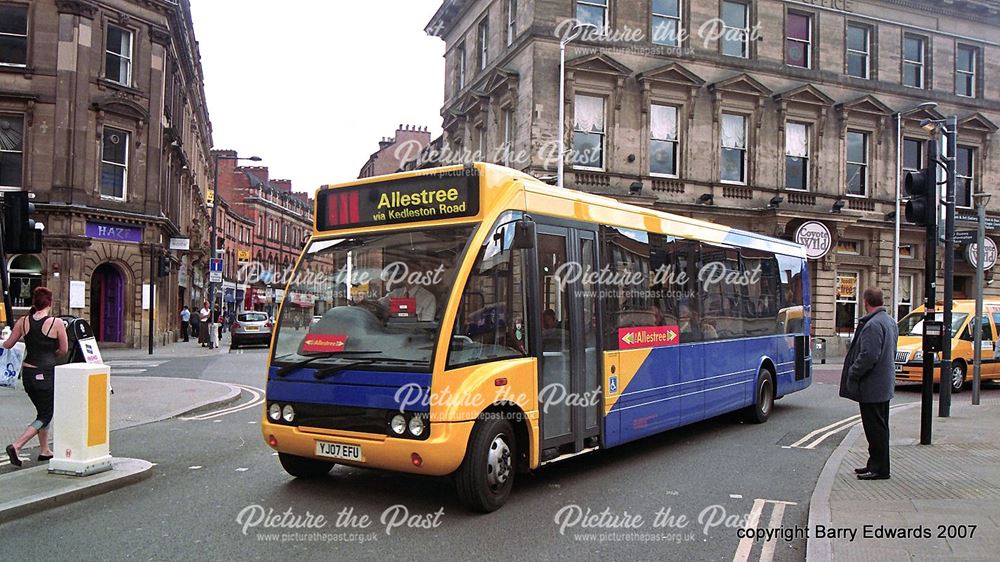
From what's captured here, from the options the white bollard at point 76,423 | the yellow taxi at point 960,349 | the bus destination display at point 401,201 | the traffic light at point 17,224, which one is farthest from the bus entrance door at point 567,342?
the yellow taxi at point 960,349

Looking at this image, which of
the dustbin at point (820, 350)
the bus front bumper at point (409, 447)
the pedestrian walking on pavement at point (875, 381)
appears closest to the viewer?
the bus front bumper at point (409, 447)

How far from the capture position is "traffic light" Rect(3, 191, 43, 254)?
9.62 metres

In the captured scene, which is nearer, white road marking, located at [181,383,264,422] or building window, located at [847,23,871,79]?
white road marking, located at [181,383,264,422]

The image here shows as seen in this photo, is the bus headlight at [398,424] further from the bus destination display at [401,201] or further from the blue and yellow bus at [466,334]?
the bus destination display at [401,201]

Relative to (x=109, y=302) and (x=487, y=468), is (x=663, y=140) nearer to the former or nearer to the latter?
(x=109, y=302)

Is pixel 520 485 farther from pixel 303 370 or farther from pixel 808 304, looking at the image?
pixel 808 304

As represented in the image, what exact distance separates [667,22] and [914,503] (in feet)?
77.4

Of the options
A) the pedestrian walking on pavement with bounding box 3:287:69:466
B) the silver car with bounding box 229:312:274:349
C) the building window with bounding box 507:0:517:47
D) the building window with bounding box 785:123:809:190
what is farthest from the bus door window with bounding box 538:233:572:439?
the silver car with bounding box 229:312:274:349

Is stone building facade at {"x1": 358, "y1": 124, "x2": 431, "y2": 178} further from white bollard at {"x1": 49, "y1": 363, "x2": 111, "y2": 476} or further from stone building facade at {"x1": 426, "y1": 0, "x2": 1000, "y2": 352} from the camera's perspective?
white bollard at {"x1": 49, "y1": 363, "x2": 111, "y2": 476}

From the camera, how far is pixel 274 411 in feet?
22.1

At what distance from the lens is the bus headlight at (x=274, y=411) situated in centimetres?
670

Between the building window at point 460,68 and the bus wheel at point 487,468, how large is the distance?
28.2m

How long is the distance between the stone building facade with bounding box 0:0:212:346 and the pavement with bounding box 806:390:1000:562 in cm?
2572

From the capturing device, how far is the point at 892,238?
3066 cm
